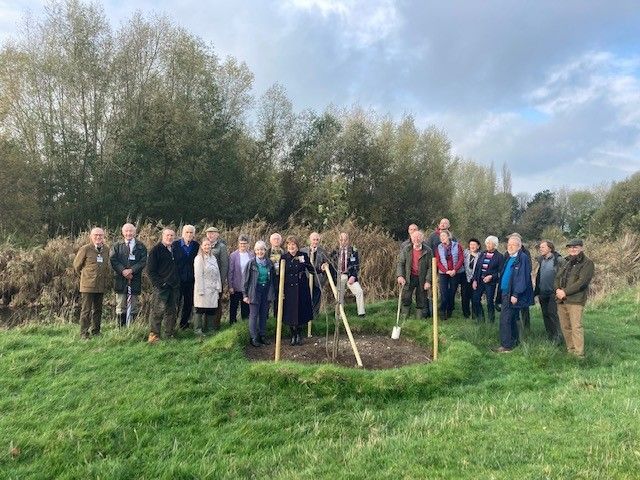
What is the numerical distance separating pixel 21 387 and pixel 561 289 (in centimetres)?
795

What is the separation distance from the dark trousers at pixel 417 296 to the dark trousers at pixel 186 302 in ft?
13.7

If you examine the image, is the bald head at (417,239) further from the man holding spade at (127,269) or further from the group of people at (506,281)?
the man holding spade at (127,269)

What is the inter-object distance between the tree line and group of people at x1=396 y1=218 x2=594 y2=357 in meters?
6.51

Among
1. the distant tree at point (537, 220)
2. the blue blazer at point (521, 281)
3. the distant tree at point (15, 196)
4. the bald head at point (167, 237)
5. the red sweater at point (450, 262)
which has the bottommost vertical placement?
the blue blazer at point (521, 281)

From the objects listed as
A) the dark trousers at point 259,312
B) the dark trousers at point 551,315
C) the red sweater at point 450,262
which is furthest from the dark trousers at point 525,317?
the dark trousers at point 259,312

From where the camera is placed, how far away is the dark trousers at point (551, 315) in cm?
912

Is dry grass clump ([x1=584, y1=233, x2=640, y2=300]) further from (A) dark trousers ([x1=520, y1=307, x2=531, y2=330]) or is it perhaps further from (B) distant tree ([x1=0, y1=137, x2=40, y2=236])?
(B) distant tree ([x1=0, y1=137, x2=40, y2=236])

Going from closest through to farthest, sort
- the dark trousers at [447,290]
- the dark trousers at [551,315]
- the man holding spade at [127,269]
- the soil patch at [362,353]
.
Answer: the soil patch at [362,353] < the man holding spade at [127,269] < the dark trousers at [551,315] < the dark trousers at [447,290]

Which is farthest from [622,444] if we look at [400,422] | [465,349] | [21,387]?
[21,387]

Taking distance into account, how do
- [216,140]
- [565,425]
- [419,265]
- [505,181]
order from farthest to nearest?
[505,181] < [216,140] < [419,265] < [565,425]

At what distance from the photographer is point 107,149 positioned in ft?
75.3

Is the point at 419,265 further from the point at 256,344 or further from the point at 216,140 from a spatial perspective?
the point at 216,140

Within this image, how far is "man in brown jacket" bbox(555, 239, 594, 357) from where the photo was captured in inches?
323

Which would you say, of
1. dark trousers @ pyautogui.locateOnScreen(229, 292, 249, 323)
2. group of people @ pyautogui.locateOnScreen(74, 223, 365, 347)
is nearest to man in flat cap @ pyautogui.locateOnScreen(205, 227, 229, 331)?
group of people @ pyautogui.locateOnScreen(74, 223, 365, 347)
